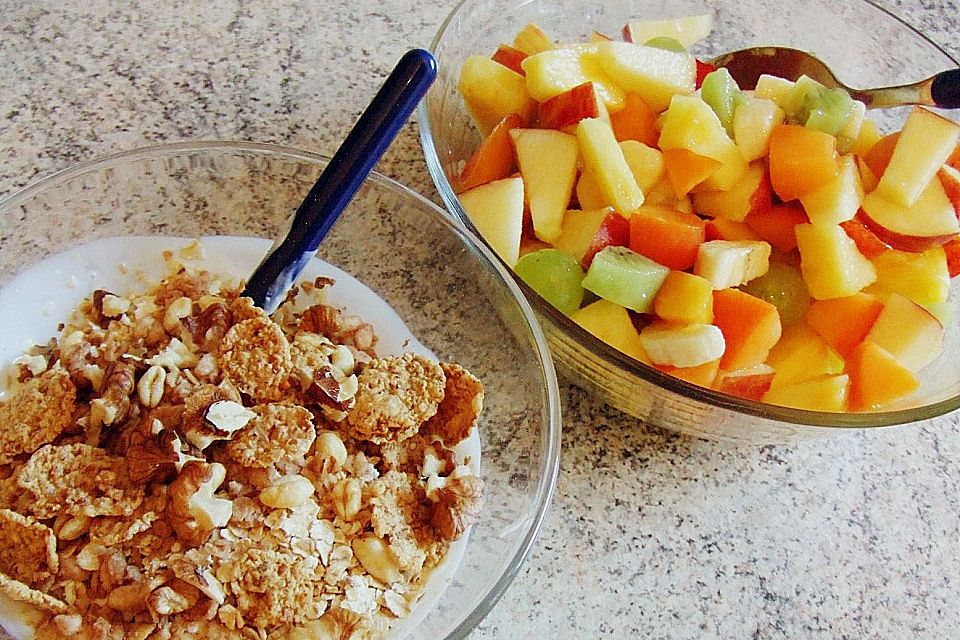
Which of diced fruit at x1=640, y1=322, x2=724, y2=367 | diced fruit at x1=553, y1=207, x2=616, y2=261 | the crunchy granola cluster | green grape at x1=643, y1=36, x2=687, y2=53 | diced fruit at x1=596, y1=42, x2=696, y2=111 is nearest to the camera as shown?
the crunchy granola cluster

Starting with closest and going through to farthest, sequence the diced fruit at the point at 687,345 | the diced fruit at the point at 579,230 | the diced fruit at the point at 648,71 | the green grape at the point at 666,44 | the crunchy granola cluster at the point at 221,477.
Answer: the crunchy granola cluster at the point at 221,477
the diced fruit at the point at 687,345
the diced fruit at the point at 579,230
the diced fruit at the point at 648,71
the green grape at the point at 666,44

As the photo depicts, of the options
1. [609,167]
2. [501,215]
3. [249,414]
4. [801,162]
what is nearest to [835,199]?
[801,162]

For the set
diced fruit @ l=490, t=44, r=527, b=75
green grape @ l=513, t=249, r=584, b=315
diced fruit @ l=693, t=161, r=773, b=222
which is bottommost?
green grape @ l=513, t=249, r=584, b=315

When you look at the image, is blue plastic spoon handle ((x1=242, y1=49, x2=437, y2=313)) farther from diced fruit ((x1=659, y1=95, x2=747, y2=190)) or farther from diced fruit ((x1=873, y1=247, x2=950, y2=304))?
diced fruit ((x1=873, y1=247, x2=950, y2=304))

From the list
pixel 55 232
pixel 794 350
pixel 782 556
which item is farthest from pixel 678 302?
pixel 55 232

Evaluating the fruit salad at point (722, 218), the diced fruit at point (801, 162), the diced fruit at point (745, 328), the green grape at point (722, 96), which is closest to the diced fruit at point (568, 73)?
the fruit salad at point (722, 218)

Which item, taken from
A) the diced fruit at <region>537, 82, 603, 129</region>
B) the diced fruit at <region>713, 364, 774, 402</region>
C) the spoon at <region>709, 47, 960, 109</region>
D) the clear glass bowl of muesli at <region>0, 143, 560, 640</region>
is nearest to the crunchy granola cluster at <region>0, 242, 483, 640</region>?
the clear glass bowl of muesli at <region>0, 143, 560, 640</region>

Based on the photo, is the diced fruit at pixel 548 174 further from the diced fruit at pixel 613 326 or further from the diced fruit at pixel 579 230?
the diced fruit at pixel 613 326
